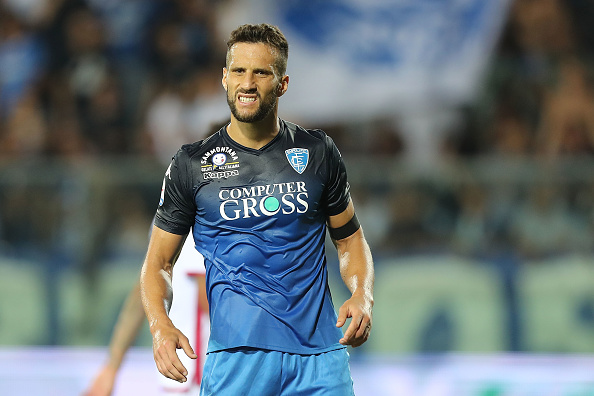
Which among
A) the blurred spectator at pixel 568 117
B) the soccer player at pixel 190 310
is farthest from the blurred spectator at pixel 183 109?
the soccer player at pixel 190 310

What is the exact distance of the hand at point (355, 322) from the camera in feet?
8.60

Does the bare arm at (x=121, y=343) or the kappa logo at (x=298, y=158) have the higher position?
the kappa logo at (x=298, y=158)

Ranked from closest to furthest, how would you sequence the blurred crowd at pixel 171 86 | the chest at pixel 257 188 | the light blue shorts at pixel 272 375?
the light blue shorts at pixel 272 375 < the chest at pixel 257 188 < the blurred crowd at pixel 171 86

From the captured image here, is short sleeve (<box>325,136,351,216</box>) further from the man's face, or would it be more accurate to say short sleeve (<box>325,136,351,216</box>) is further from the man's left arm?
the man's face

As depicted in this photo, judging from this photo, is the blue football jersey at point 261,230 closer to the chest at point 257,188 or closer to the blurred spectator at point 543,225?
the chest at point 257,188

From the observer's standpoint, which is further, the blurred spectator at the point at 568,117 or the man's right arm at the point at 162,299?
the blurred spectator at the point at 568,117

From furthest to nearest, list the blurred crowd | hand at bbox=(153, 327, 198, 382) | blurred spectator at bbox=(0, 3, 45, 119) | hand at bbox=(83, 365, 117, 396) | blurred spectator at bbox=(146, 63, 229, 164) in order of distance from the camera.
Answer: blurred spectator at bbox=(0, 3, 45, 119), the blurred crowd, blurred spectator at bbox=(146, 63, 229, 164), hand at bbox=(83, 365, 117, 396), hand at bbox=(153, 327, 198, 382)

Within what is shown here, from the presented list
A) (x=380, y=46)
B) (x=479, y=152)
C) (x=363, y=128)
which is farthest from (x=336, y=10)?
(x=479, y=152)

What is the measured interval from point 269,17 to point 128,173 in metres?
2.52

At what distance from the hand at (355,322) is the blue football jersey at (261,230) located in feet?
0.61

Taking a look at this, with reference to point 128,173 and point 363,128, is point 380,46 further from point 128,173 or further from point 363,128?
point 128,173

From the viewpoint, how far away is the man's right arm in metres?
2.58

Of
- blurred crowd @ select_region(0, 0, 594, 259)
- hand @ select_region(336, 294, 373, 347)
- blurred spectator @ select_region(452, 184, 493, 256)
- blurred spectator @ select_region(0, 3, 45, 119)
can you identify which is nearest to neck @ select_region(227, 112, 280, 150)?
hand @ select_region(336, 294, 373, 347)

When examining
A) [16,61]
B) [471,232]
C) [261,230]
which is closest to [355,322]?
[261,230]
